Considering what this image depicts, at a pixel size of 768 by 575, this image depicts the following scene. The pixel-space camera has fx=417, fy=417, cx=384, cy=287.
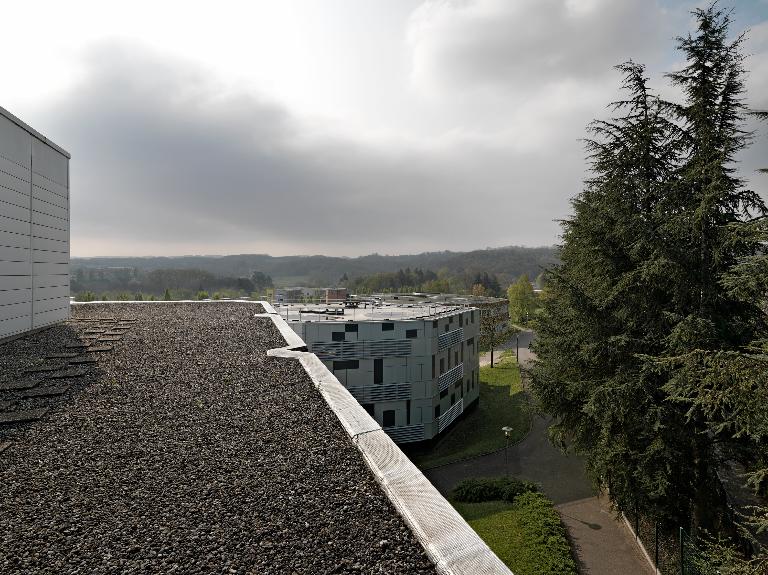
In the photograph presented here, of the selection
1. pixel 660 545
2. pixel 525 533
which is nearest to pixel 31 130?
pixel 525 533

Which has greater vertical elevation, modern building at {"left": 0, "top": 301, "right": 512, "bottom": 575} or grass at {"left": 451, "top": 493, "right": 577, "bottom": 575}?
modern building at {"left": 0, "top": 301, "right": 512, "bottom": 575}

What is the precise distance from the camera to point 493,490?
1655cm

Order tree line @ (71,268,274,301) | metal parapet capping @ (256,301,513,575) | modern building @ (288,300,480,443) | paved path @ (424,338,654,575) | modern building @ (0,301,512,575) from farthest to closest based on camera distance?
tree line @ (71,268,274,301), modern building @ (288,300,480,443), paved path @ (424,338,654,575), modern building @ (0,301,512,575), metal parapet capping @ (256,301,513,575)

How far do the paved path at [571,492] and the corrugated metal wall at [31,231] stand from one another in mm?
16876

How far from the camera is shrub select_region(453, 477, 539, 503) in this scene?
16.1m

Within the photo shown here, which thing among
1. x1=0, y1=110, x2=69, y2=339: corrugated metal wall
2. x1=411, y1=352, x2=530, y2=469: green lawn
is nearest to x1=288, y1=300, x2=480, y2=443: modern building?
x1=411, y1=352, x2=530, y2=469: green lawn

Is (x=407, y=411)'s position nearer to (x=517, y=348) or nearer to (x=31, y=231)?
(x=31, y=231)

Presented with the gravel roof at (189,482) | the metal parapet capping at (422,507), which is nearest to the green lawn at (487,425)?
the metal parapet capping at (422,507)

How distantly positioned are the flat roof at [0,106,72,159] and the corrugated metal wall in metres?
0.07

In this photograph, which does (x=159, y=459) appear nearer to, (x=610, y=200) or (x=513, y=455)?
(x=610, y=200)

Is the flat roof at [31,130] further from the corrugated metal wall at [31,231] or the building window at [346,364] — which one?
the building window at [346,364]

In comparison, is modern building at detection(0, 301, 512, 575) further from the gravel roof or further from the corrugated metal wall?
the corrugated metal wall

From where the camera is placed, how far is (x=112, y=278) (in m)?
142

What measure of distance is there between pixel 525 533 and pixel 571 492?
5156mm
